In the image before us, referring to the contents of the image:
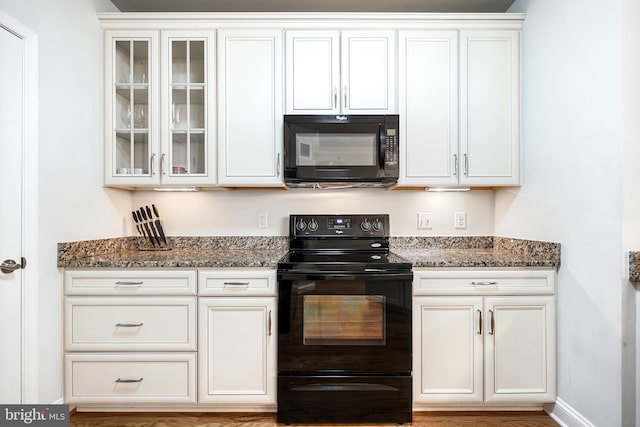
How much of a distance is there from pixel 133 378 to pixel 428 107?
7.62ft

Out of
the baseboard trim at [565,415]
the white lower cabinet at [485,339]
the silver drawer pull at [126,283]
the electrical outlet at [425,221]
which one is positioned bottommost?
the baseboard trim at [565,415]

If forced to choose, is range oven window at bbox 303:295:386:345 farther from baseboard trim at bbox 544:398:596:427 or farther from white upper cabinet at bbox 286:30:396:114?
white upper cabinet at bbox 286:30:396:114

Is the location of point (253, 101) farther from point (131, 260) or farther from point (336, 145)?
point (131, 260)

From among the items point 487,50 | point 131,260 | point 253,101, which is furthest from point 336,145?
point 131,260

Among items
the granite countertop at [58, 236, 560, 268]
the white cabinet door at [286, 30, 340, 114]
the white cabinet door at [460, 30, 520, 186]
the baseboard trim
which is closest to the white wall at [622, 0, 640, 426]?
the baseboard trim

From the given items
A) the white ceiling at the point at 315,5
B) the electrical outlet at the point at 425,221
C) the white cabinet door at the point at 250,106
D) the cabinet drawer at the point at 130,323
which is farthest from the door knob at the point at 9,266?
the electrical outlet at the point at 425,221

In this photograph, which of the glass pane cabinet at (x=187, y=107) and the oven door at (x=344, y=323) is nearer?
the oven door at (x=344, y=323)

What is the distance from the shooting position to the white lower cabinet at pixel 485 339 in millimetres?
1936

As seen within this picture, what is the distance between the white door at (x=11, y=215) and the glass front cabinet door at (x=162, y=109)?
581 mm

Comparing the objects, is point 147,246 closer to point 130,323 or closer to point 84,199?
point 84,199

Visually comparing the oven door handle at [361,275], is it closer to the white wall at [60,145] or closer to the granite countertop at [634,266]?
the granite countertop at [634,266]

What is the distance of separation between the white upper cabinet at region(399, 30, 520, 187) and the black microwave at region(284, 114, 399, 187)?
132 millimetres

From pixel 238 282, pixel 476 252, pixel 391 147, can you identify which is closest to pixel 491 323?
pixel 476 252

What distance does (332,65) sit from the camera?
2209mm
